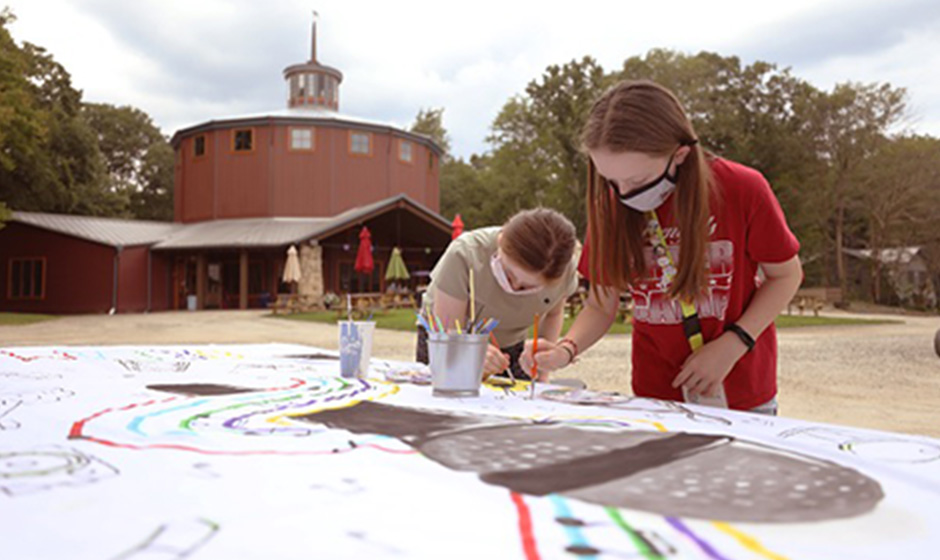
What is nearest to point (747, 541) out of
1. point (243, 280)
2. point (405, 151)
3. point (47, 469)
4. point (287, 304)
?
point (47, 469)

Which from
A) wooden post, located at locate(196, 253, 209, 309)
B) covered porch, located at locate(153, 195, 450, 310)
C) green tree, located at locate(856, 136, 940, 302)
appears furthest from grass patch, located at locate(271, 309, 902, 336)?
green tree, located at locate(856, 136, 940, 302)

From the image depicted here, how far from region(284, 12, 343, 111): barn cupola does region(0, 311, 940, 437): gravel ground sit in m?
11.6

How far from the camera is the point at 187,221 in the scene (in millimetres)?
23328

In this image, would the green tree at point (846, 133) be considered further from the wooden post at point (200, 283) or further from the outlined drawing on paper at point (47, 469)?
the outlined drawing on paper at point (47, 469)

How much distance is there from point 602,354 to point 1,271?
1958 centimetres

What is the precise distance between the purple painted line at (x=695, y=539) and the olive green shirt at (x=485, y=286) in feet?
5.18

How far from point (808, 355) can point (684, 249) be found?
7955mm

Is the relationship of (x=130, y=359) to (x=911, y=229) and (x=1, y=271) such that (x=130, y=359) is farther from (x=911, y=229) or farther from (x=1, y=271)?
(x=911, y=229)

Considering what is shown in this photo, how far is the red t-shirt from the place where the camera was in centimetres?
165

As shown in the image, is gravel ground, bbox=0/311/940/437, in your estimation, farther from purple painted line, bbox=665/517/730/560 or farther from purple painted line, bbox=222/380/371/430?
purple painted line, bbox=665/517/730/560

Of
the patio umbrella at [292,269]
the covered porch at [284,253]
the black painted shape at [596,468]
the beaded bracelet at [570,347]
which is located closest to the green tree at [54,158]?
the covered porch at [284,253]

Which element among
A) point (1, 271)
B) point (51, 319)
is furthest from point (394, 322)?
point (1, 271)

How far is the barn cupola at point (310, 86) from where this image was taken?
24.7m

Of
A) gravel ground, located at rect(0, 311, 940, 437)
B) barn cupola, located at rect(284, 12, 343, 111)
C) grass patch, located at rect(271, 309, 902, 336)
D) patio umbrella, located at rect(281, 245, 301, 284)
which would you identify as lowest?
gravel ground, located at rect(0, 311, 940, 437)
